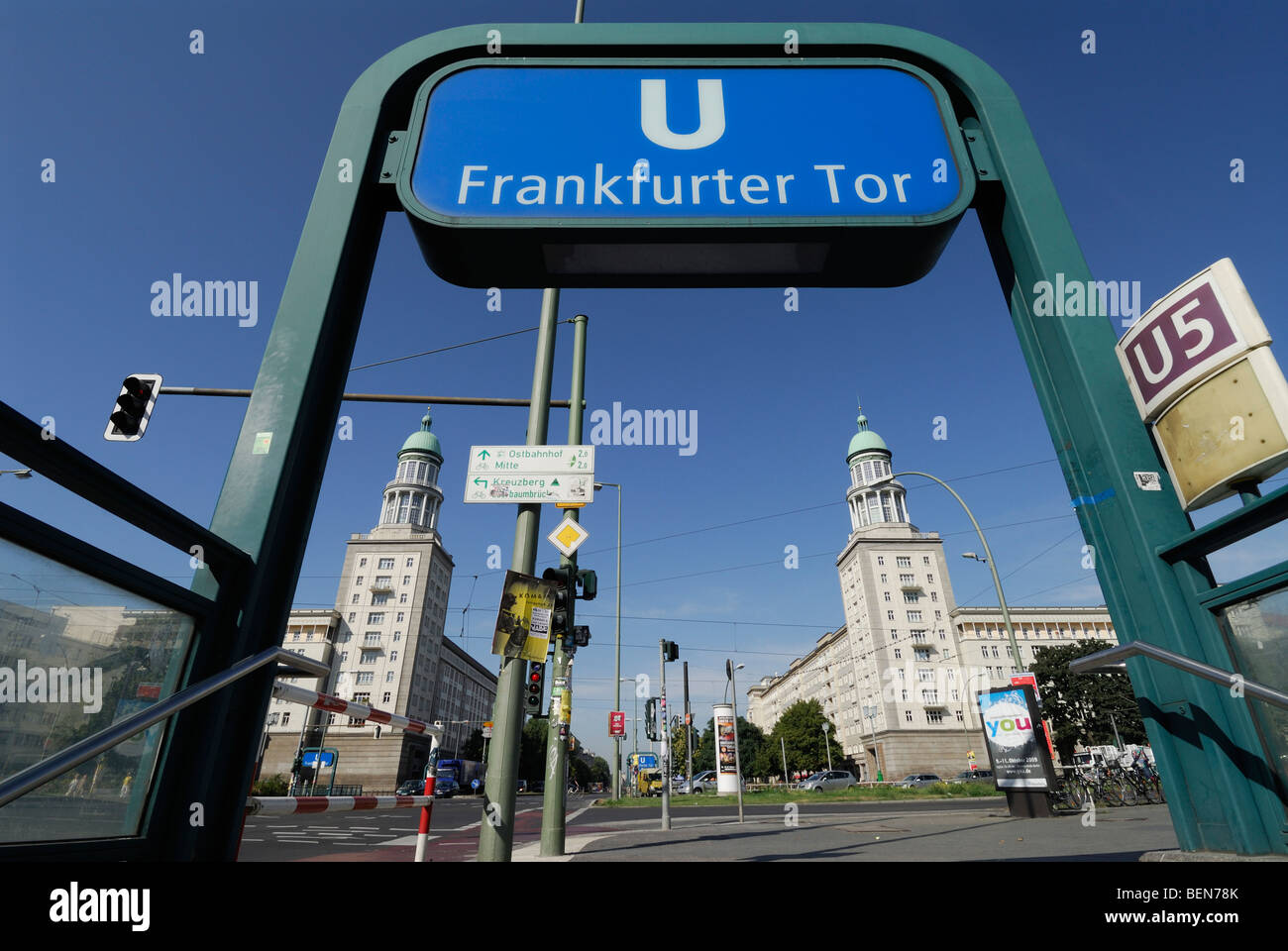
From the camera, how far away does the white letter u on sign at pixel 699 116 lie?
232 cm

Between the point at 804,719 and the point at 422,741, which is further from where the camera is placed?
the point at 804,719

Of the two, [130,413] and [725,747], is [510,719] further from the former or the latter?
[725,747]

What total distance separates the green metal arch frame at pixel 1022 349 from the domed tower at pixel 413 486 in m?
77.0

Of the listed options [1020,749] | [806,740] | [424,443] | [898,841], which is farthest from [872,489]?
[898,841]

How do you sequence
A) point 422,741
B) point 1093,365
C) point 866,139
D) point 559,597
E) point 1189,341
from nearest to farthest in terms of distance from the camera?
point 1189,341, point 1093,365, point 866,139, point 559,597, point 422,741

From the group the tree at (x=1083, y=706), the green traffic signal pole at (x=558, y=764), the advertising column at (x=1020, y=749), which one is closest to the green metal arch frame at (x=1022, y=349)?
the green traffic signal pole at (x=558, y=764)

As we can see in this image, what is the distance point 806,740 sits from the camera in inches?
3145

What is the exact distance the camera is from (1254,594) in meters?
1.65

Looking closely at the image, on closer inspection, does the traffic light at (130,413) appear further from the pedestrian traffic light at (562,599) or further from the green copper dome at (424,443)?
the green copper dome at (424,443)

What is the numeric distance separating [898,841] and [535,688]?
6728 millimetres
